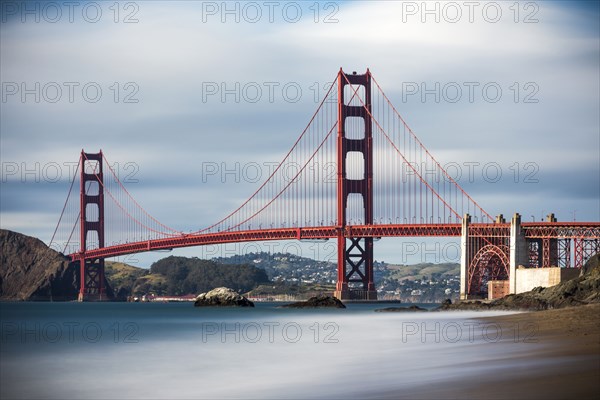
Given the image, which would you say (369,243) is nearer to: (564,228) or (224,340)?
(564,228)

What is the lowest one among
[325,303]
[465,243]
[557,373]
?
[325,303]

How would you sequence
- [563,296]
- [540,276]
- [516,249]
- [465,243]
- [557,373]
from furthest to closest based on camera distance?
[465,243], [516,249], [540,276], [563,296], [557,373]

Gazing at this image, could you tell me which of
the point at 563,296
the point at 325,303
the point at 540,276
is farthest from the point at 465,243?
the point at 563,296

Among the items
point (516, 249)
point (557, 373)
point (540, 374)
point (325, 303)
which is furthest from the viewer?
point (325, 303)

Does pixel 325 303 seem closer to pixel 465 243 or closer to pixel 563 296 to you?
pixel 465 243

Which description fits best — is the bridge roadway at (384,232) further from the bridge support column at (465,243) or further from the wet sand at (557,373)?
the wet sand at (557,373)

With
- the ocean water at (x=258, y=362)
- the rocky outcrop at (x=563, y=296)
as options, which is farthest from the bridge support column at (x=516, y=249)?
the ocean water at (x=258, y=362)
